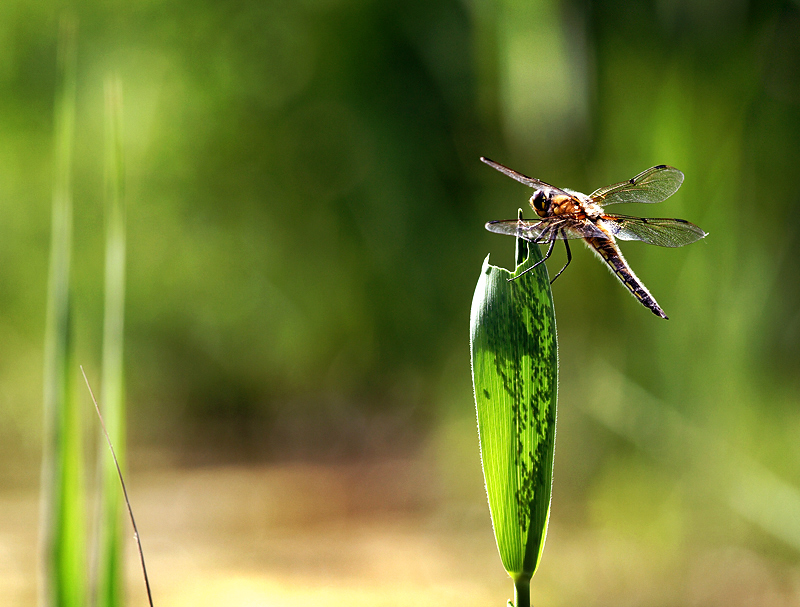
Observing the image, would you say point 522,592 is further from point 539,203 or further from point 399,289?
point 399,289

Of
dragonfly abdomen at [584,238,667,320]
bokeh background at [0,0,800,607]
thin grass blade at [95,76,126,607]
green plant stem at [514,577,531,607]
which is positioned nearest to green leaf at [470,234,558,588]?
green plant stem at [514,577,531,607]

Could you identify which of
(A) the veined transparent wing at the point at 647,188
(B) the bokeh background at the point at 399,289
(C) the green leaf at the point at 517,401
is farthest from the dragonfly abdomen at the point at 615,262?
(B) the bokeh background at the point at 399,289

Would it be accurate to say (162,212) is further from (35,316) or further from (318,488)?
(318,488)

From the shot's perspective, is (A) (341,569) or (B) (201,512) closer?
(A) (341,569)

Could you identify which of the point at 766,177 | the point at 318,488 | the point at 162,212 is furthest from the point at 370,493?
the point at 766,177

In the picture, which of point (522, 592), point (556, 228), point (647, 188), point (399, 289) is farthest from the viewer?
point (399, 289)

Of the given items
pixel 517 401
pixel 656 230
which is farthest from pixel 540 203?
pixel 517 401
